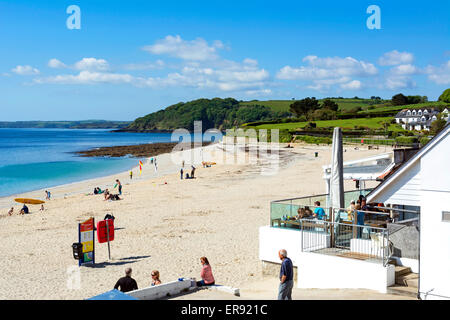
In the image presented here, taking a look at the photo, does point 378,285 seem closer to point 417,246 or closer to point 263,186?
point 417,246

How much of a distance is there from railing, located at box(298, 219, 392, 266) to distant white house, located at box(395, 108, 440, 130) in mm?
85473

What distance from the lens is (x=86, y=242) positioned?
14789mm

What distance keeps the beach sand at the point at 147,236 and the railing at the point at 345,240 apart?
8.47ft

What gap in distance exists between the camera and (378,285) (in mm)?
9266

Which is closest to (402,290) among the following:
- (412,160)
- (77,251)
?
(412,160)

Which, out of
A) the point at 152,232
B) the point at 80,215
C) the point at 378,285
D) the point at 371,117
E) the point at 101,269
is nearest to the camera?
the point at 378,285

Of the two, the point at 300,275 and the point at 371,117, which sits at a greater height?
the point at 371,117

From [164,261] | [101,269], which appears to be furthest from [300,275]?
[101,269]

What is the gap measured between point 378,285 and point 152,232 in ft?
39.5

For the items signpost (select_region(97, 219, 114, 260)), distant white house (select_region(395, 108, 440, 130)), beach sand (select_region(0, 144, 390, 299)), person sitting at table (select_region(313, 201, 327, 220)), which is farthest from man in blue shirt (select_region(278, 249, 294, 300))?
distant white house (select_region(395, 108, 440, 130))

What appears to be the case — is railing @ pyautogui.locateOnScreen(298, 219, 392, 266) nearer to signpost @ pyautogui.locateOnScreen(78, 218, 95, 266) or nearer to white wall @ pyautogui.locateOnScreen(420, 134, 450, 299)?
white wall @ pyautogui.locateOnScreen(420, 134, 450, 299)

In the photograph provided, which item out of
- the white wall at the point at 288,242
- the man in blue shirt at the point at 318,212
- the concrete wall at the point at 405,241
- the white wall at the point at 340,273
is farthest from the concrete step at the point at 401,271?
the man in blue shirt at the point at 318,212

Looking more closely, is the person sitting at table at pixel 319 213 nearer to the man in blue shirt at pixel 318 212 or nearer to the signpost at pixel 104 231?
the man in blue shirt at pixel 318 212

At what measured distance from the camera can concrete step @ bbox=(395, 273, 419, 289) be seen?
355 inches
